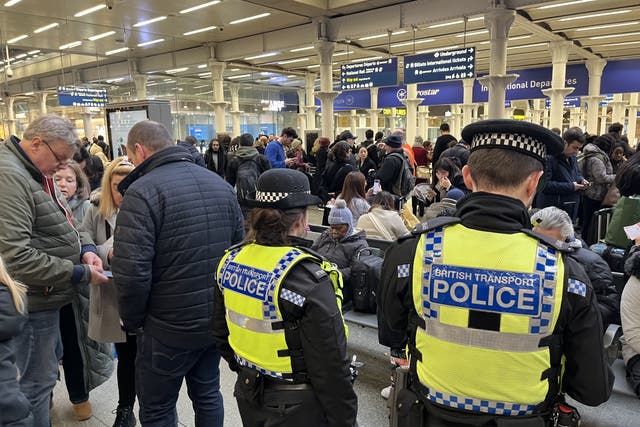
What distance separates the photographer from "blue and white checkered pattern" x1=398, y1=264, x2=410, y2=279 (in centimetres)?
144

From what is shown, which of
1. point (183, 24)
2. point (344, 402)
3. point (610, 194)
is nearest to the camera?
point (344, 402)

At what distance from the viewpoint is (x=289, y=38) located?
13477mm

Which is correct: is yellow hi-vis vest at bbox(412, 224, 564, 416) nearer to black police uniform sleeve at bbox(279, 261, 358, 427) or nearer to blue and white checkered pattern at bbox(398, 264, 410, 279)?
blue and white checkered pattern at bbox(398, 264, 410, 279)

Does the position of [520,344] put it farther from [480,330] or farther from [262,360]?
[262,360]

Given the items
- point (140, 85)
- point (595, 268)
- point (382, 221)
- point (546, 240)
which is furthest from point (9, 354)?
point (140, 85)

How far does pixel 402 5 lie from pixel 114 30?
8257 mm

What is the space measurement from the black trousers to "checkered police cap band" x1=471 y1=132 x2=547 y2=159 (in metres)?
2.32

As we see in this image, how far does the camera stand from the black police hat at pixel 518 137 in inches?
52.8

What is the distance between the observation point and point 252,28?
13539mm

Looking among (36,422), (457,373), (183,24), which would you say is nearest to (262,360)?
(457,373)

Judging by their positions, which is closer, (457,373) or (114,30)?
(457,373)

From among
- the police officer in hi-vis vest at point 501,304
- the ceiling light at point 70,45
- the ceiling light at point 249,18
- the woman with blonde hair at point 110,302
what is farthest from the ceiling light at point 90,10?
the police officer in hi-vis vest at point 501,304

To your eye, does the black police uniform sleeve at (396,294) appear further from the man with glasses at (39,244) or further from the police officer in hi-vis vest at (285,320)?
the man with glasses at (39,244)

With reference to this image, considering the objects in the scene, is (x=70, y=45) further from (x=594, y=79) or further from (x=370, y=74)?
(x=594, y=79)
